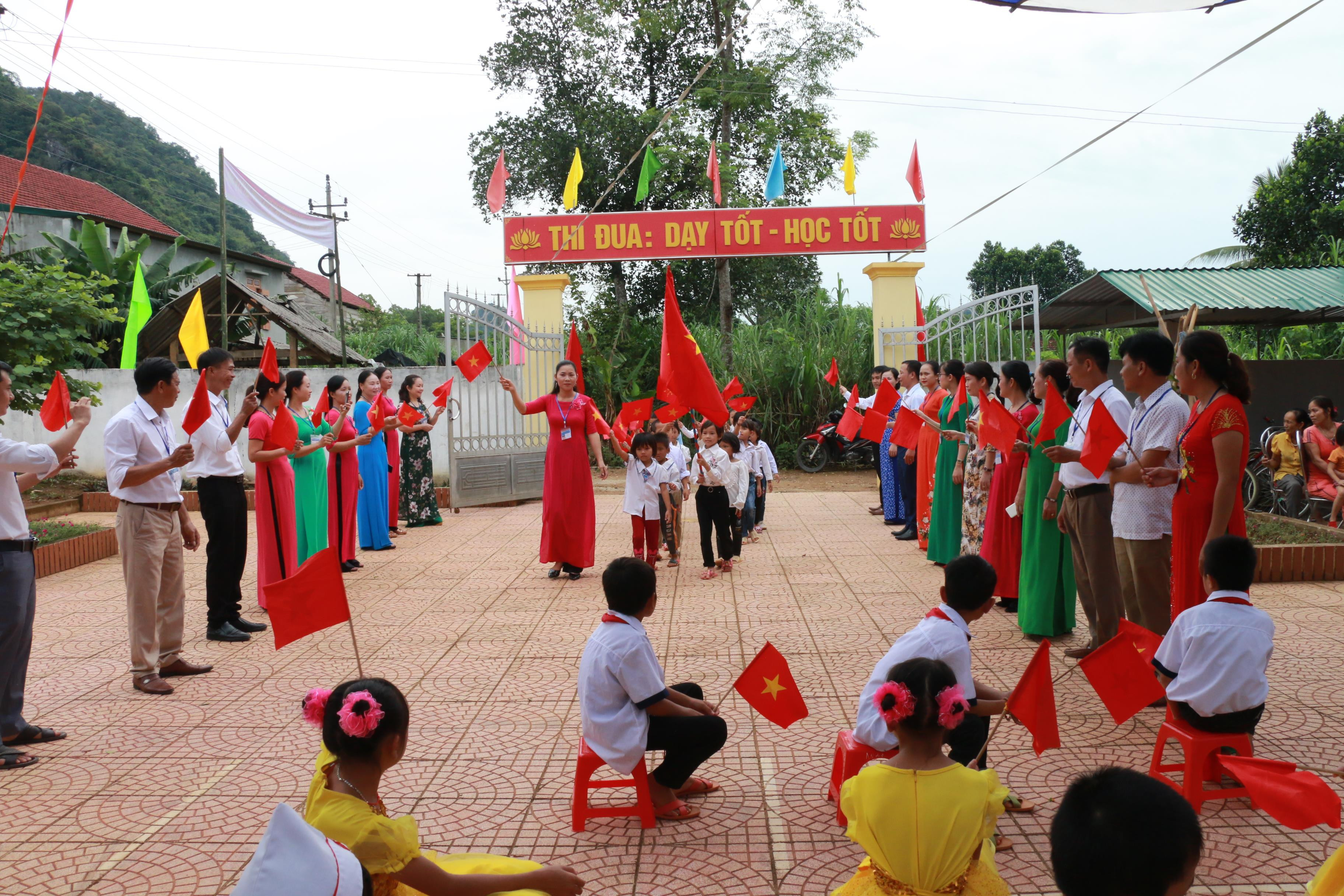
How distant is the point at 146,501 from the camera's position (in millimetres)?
4695

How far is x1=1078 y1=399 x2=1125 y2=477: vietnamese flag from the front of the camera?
12.7ft

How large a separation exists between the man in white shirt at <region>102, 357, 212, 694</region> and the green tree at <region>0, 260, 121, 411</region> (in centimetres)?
644

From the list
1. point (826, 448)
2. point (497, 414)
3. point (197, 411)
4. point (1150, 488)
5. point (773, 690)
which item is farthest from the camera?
point (826, 448)

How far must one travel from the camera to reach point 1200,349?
12.3ft

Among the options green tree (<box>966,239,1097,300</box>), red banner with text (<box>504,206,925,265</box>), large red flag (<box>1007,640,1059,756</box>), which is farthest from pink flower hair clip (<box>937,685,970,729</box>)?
green tree (<box>966,239,1097,300</box>)

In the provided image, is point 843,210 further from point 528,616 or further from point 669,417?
point 528,616

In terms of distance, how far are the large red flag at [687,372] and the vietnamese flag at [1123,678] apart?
241cm

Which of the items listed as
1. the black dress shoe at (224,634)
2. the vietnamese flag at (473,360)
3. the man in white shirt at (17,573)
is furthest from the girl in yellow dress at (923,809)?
the vietnamese flag at (473,360)

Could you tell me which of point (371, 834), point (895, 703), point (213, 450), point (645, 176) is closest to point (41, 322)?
point (213, 450)

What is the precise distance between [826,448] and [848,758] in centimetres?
1294

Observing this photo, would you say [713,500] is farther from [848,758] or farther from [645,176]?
[645,176]

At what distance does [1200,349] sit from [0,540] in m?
4.92

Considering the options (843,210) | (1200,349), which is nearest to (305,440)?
(1200,349)

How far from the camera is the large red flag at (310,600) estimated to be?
3.31 metres
